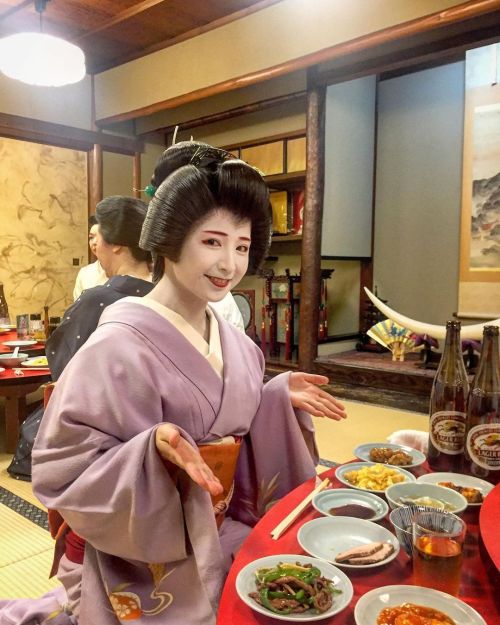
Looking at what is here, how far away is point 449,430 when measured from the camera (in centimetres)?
130

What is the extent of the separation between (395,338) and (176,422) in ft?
13.9

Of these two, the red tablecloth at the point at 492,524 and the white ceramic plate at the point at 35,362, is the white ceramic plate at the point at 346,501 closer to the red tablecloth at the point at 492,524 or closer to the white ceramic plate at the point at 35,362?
the red tablecloth at the point at 492,524

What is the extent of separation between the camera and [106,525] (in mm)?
1099

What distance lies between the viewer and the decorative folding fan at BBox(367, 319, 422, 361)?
5188 mm

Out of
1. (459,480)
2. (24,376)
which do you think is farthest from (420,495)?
(24,376)

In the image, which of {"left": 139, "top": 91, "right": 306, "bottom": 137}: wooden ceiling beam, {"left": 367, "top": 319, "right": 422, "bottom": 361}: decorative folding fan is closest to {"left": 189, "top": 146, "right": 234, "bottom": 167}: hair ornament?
{"left": 367, "top": 319, "right": 422, "bottom": 361}: decorative folding fan

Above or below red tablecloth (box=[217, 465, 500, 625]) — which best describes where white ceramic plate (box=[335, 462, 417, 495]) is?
above

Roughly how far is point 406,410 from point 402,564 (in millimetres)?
3683

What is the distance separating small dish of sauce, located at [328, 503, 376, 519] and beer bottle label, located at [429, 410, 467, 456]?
0.28 metres

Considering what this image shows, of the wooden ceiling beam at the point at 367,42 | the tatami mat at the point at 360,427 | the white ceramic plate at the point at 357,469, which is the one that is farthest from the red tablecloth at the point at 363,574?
the wooden ceiling beam at the point at 367,42

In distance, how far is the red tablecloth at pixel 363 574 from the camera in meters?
0.81

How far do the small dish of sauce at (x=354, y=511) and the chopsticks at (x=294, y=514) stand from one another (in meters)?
0.05

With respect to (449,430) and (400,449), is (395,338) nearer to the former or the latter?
(400,449)

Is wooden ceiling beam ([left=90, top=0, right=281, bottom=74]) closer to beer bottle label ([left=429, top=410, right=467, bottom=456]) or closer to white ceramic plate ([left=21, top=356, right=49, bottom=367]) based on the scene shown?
white ceramic plate ([left=21, top=356, right=49, bottom=367])
